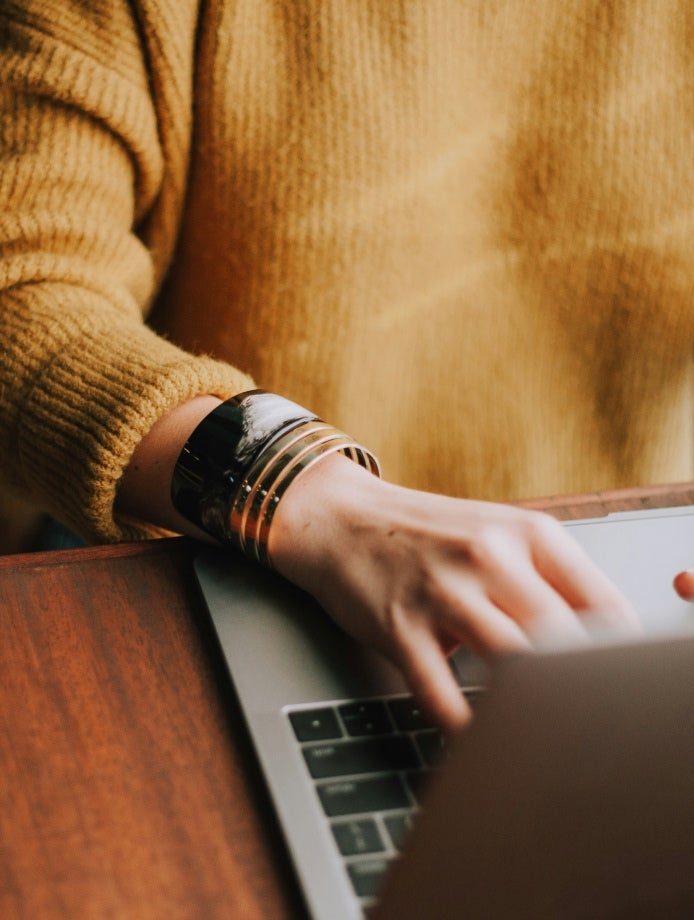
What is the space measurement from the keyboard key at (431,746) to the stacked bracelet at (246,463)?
4.7 inches

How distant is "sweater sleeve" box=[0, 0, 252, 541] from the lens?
0.48 metres

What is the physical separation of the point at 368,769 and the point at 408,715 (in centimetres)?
3

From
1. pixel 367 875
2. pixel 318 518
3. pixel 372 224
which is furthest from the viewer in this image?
pixel 372 224

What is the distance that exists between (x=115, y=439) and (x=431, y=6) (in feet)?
1.37

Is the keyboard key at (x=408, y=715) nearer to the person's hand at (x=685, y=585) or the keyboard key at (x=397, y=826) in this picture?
the keyboard key at (x=397, y=826)

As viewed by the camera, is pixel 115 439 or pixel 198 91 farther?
pixel 198 91

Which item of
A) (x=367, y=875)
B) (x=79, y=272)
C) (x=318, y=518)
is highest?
(x=79, y=272)

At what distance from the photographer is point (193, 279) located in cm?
73

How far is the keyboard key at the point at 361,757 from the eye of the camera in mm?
326

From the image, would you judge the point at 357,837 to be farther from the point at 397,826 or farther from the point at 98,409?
the point at 98,409

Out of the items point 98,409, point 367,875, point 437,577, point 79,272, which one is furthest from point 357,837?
point 79,272

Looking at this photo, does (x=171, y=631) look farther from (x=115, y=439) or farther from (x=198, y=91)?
(x=198, y=91)

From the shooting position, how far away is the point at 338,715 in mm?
350

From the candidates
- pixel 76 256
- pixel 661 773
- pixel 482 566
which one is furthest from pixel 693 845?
pixel 76 256
